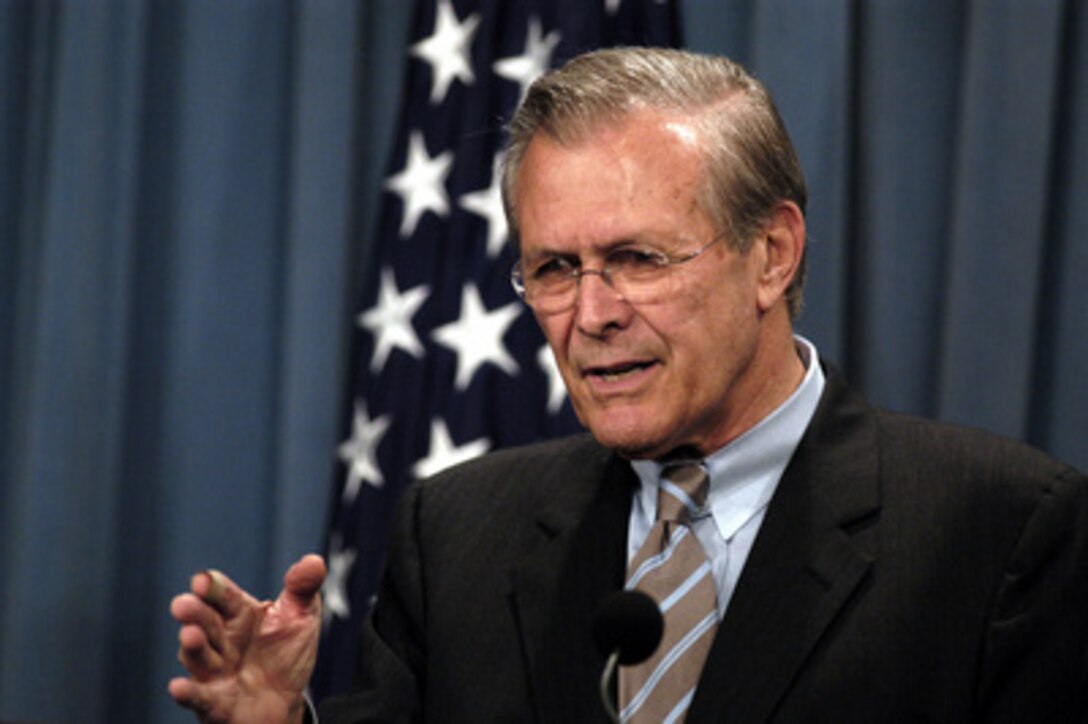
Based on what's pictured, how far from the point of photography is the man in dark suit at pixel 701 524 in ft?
5.74

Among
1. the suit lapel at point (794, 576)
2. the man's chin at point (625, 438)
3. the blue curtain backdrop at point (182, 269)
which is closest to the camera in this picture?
the suit lapel at point (794, 576)

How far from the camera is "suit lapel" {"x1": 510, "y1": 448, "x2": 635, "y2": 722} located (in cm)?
188

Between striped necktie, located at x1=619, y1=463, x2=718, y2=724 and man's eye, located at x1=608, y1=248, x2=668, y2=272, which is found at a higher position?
man's eye, located at x1=608, y1=248, x2=668, y2=272

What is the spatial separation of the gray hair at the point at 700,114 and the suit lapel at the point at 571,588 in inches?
15.5

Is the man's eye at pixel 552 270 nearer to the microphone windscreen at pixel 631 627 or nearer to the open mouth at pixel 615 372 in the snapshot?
the open mouth at pixel 615 372

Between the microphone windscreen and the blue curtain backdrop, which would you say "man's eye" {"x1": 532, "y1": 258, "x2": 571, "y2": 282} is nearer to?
the microphone windscreen

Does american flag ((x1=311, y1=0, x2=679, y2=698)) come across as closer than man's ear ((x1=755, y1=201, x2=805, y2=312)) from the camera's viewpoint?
No

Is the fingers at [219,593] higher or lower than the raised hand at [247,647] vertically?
higher

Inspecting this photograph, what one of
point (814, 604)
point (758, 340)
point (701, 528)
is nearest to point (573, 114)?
point (758, 340)

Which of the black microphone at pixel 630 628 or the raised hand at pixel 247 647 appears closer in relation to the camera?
the black microphone at pixel 630 628

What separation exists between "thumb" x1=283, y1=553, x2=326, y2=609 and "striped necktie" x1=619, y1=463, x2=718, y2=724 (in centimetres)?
40

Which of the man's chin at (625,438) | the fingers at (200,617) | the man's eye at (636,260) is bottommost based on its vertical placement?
the fingers at (200,617)

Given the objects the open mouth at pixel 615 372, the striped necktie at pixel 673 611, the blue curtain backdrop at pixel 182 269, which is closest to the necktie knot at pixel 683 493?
the striped necktie at pixel 673 611

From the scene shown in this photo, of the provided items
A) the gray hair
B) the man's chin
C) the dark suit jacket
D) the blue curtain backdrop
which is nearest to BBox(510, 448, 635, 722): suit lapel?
the dark suit jacket
